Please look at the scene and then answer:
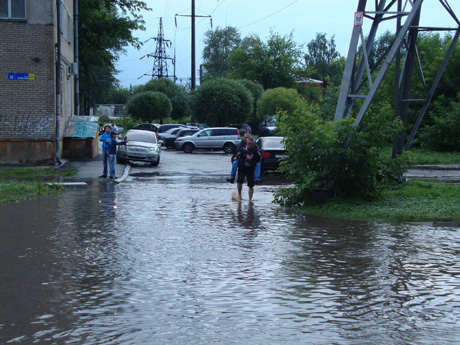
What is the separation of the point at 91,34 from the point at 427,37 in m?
19.4

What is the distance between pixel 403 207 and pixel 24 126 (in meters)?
15.8

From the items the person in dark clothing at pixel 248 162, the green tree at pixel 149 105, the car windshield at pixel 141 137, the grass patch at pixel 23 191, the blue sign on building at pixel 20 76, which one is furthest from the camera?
the green tree at pixel 149 105

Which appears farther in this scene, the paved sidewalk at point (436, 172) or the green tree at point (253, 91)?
the green tree at point (253, 91)

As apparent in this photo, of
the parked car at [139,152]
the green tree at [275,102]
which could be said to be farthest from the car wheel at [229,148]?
the green tree at [275,102]

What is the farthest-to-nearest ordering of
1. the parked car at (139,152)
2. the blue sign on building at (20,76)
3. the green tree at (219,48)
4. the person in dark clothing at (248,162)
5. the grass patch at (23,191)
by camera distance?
the green tree at (219,48) → the parked car at (139,152) → the blue sign on building at (20,76) → the person in dark clothing at (248,162) → the grass patch at (23,191)

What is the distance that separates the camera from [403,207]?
12773 mm

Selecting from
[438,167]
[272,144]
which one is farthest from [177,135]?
[438,167]

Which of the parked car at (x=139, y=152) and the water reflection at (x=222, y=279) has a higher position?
the parked car at (x=139, y=152)

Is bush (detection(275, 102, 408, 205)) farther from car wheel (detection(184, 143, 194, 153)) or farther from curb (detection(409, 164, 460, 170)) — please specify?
car wheel (detection(184, 143, 194, 153))

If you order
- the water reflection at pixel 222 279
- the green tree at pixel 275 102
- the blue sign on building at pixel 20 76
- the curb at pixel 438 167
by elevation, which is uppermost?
the green tree at pixel 275 102

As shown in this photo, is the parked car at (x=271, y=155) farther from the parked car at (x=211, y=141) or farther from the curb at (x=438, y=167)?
the parked car at (x=211, y=141)

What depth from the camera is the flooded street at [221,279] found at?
5316mm

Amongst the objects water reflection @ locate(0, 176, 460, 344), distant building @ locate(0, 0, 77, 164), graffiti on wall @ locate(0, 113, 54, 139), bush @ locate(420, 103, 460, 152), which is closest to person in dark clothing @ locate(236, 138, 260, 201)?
water reflection @ locate(0, 176, 460, 344)

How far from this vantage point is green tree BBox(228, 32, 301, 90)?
8456 centimetres
